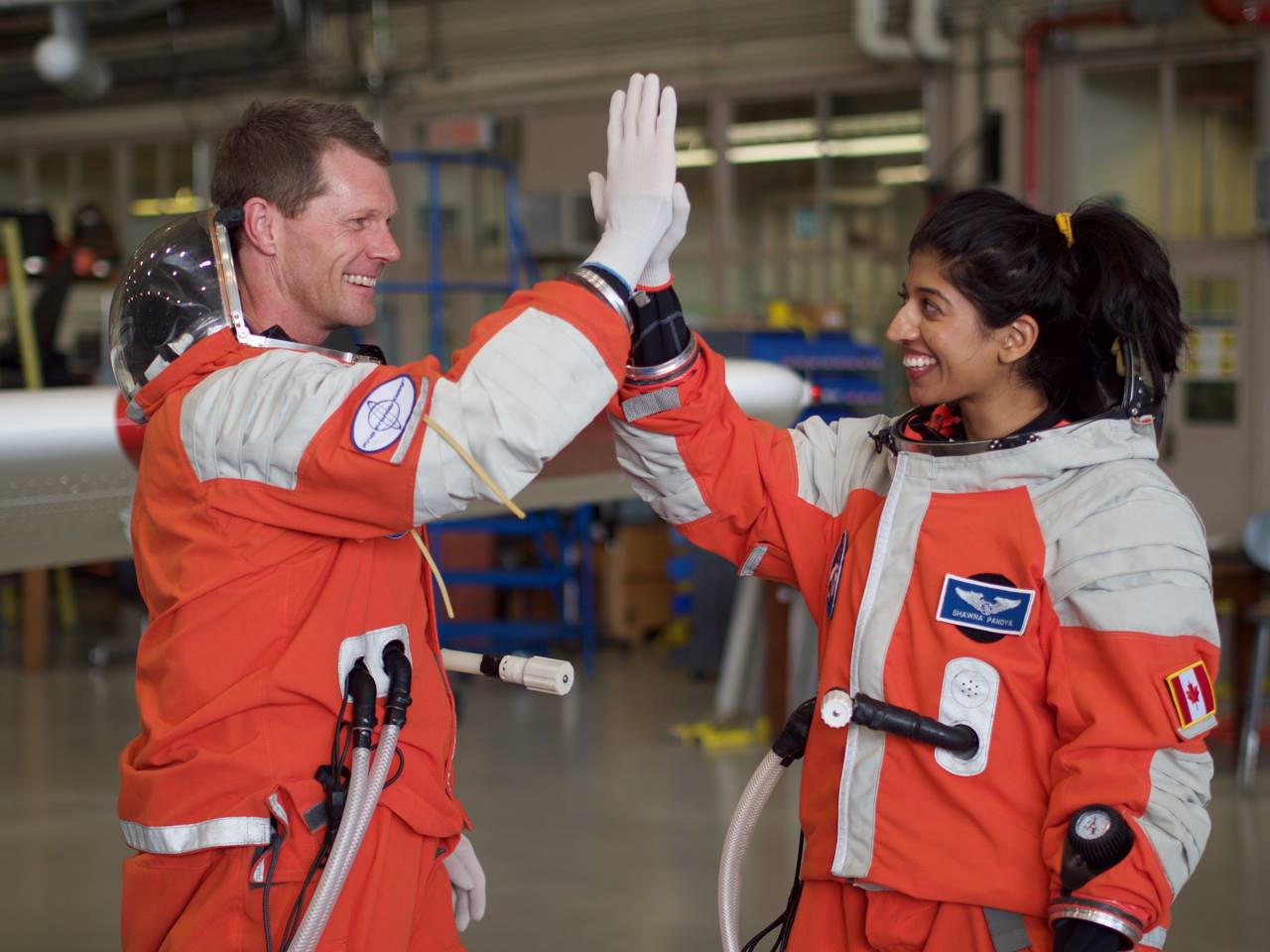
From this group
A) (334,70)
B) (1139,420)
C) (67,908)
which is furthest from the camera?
(334,70)

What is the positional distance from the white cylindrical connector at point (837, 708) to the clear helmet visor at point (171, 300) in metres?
0.79

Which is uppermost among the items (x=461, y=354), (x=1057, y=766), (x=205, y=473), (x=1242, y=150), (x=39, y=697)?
(x=1242, y=150)

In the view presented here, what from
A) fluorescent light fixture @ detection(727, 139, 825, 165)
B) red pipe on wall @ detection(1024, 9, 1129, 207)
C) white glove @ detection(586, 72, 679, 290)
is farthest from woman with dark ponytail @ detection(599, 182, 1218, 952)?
fluorescent light fixture @ detection(727, 139, 825, 165)

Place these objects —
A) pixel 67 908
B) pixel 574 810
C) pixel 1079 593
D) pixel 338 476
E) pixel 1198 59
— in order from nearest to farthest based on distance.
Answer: pixel 338 476
pixel 1079 593
pixel 67 908
pixel 574 810
pixel 1198 59

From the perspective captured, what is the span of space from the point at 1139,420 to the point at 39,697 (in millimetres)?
5936

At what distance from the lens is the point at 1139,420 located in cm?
154

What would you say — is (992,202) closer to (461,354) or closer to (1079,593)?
(1079,593)

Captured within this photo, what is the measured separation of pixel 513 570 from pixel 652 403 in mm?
5598

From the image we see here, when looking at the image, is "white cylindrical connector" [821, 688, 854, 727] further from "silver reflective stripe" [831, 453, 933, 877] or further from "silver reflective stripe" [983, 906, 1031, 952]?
"silver reflective stripe" [983, 906, 1031, 952]

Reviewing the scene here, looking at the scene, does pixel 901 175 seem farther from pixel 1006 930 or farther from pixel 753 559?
pixel 1006 930

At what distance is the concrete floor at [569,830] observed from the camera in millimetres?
3680

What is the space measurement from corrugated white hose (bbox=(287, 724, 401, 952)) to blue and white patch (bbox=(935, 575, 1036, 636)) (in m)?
0.63

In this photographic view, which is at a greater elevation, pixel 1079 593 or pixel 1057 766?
pixel 1079 593

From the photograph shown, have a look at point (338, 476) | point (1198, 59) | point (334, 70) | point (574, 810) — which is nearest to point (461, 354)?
point (338, 476)
